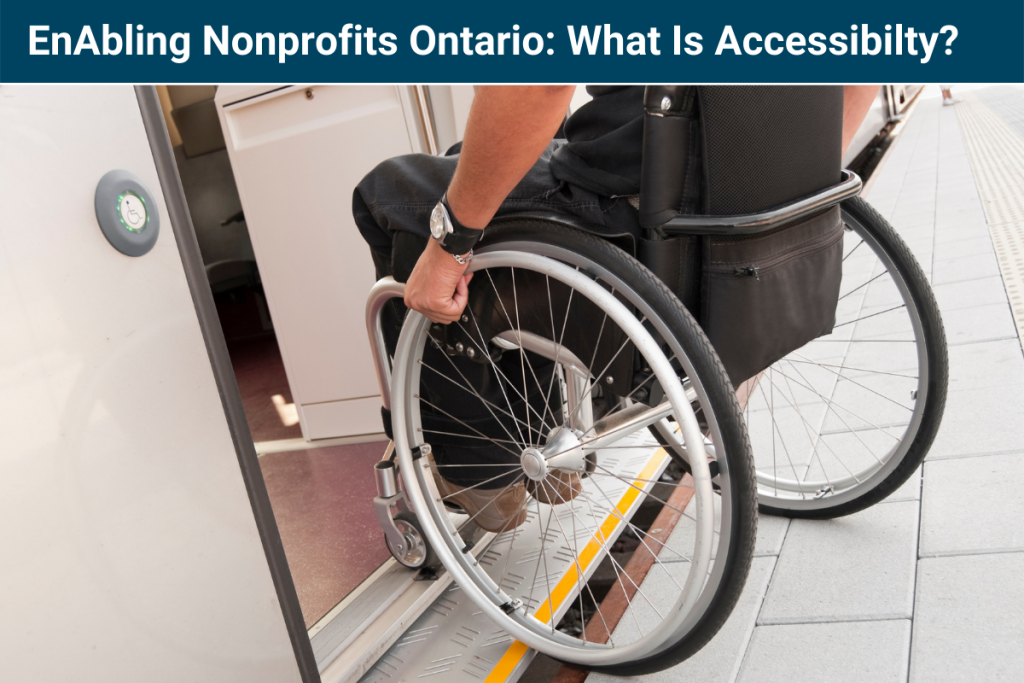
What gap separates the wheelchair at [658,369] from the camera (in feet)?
3.02

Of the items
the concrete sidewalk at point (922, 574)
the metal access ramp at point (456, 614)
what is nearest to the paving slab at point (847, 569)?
the concrete sidewalk at point (922, 574)

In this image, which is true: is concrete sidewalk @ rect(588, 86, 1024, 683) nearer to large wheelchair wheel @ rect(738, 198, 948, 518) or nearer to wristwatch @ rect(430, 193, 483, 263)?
large wheelchair wheel @ rect(738, 198, 948, 518)

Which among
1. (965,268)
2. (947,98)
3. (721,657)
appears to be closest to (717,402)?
(721,657)

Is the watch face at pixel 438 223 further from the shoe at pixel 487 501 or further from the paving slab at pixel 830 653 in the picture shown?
the paving slab at pixel 830 653

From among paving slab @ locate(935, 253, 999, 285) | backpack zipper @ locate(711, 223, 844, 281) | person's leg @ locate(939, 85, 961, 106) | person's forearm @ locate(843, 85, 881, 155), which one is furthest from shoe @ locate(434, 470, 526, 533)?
person's leg @ locate(939, 85, 961, 106)

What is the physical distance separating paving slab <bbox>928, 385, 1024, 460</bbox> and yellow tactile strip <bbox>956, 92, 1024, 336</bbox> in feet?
1.40

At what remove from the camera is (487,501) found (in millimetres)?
1432

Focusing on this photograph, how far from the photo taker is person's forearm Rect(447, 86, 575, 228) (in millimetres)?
885

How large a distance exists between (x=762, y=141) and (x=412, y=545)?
1040mm

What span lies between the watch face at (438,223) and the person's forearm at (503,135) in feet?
0.17

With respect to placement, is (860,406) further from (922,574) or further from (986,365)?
(922,574)

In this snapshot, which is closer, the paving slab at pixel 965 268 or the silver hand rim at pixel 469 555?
the silver hand rim at pixel 469 555
